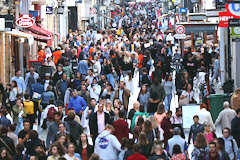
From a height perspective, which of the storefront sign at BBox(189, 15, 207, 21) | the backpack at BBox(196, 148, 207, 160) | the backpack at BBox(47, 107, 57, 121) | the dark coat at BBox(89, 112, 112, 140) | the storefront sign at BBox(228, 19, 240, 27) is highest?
the storefront sign at BBox(189, 15, 207, 21)

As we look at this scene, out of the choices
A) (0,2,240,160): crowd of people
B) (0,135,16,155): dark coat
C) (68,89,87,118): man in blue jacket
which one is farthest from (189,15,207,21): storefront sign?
(0,135,16,155): dark coat

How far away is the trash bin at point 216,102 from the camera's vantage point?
75.5 feet

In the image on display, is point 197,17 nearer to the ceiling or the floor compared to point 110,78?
nearer to the ceiling

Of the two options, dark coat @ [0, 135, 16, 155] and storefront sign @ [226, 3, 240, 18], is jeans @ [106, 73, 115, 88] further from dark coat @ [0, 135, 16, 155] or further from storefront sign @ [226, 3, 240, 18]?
dark coat @ [0, 135, 16, 155]

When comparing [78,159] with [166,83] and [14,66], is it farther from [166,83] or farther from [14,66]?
[14,66]

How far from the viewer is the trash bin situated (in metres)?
23.0

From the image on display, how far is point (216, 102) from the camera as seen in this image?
2308 cm

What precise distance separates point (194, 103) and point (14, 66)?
1410 cm

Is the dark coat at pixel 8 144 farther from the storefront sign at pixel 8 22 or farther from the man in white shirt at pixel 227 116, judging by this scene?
the storefront sign at pixel 8 22

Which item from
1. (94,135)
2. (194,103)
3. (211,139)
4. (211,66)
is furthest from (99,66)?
(211,139)

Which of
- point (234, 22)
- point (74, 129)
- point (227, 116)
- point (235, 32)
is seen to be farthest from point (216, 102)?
point (74, 129)

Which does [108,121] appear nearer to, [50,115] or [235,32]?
[50,115]

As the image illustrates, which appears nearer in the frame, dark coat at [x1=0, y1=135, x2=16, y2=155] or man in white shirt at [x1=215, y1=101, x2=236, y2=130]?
dark coat at [x1=0, y1=135, x2=16, y2=155]

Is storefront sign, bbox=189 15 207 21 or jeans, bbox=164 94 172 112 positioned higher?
storefront sign, bbox=189 15 207 21
